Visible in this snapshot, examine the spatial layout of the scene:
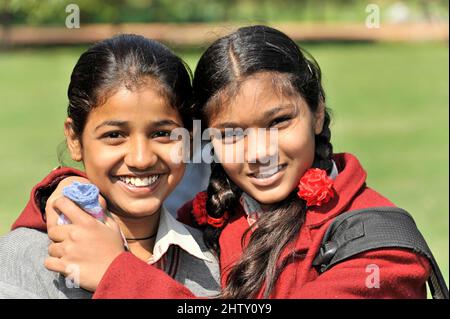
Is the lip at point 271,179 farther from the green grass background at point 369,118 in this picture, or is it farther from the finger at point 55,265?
→ the green grass background at point 369,118

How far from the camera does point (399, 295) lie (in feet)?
7.09

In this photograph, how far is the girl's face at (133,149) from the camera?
2.24 m

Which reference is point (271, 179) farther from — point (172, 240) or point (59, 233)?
point (59, 233)

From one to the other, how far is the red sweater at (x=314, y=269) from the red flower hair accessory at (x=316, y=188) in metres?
0.03

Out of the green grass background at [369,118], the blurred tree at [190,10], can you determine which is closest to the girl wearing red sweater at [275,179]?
the green grass background at [369,118]

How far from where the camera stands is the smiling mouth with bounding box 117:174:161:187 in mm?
2281

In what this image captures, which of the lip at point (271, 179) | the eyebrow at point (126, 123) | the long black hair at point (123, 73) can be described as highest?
the long black hair at point (123, 73)

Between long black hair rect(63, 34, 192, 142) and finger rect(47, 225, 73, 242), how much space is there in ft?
1.20

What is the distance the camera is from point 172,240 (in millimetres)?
2357

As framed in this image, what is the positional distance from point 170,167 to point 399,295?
2.28 ft

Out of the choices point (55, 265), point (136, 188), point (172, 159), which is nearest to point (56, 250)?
point (55, 265)

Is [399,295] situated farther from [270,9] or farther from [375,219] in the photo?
[270,9]

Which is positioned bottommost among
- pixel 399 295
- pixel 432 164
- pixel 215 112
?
pixel 432 164
